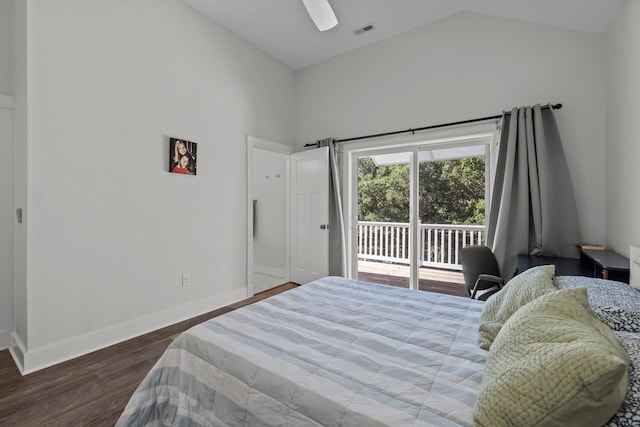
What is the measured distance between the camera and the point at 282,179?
4930 mm

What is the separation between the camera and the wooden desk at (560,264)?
7.02ft

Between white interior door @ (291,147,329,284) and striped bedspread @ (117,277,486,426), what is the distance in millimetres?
2293

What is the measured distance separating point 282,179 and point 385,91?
7.07ft

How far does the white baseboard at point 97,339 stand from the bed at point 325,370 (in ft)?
4.89

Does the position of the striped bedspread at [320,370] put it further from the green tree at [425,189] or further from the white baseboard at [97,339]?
the green tree at [425,189]

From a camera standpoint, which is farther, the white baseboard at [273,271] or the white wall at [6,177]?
the white baseboard at [273,271]

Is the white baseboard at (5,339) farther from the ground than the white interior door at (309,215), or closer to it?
closer to it

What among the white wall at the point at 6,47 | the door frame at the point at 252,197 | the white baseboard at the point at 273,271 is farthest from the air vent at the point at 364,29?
the white baseboard at the point at 273,271

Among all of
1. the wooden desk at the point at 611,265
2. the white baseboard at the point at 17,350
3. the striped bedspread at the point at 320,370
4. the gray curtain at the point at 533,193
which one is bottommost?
the white baseboard at the point at 17,350

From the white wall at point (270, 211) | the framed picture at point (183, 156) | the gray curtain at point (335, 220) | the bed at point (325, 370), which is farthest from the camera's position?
the white wall at point (270, 211)

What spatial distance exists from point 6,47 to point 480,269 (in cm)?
445

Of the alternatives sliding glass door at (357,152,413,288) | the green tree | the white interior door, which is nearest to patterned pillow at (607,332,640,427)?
sliding glass door at (357,152,413,288)

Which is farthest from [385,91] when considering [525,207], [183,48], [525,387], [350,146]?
[525,387]

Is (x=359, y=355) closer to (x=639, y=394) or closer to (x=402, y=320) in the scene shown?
(x=402, y=320)
